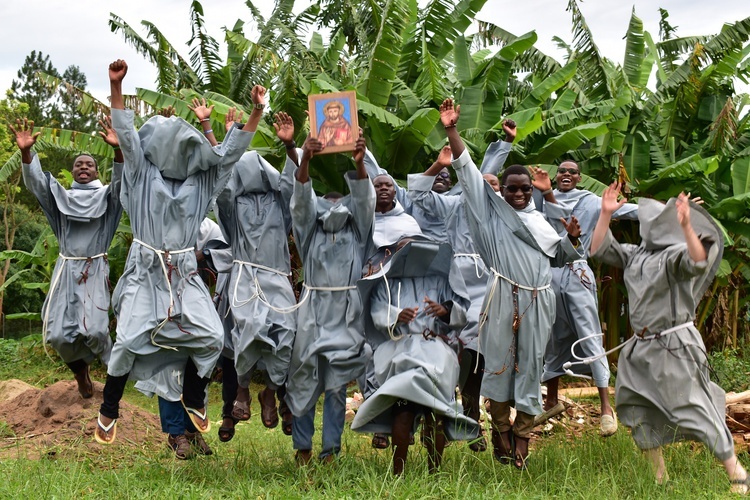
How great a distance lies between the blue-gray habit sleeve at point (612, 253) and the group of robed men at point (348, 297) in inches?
0.6

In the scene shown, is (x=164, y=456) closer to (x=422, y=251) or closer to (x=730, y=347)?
(x=422, y=251)

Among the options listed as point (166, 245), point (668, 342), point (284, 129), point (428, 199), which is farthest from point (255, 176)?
point (668, 342)

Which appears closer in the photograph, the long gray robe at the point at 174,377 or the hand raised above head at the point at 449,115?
the hand raised above head at the point at 449,115

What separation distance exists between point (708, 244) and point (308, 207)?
2.66 metres

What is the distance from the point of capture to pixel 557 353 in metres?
7.36

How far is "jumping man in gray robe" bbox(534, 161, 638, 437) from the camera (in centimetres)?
701

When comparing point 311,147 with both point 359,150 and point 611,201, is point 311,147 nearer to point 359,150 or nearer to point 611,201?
point 359,150

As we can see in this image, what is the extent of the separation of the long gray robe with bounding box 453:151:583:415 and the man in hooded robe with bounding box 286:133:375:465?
0.77 metres

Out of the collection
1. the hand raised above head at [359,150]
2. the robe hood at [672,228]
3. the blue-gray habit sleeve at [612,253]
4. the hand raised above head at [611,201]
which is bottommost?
the blue-gray habit sleeve at [612,253]

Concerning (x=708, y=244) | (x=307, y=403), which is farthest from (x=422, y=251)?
(x=708, y=244)

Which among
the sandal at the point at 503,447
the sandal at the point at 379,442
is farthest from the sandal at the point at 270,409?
the sandal at the point at 503,447

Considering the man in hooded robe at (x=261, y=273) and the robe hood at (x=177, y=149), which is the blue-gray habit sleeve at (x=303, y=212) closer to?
the man in hooded robe at (x=261, y=273)

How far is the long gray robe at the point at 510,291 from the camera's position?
19.2ft

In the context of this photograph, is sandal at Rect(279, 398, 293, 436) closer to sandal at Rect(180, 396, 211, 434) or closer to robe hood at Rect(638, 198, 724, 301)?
sandal at Rect(180, 396, 211, 434)
